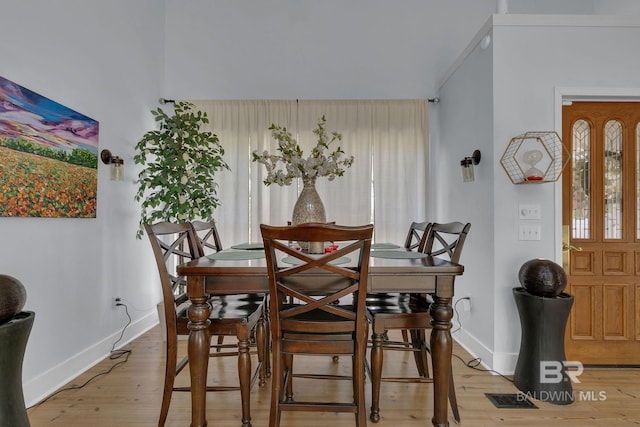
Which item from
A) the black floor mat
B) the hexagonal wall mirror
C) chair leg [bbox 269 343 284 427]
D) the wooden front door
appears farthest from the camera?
the wooden front door

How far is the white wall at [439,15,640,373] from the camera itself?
2461 mm

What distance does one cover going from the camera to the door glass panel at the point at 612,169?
254 centimetres

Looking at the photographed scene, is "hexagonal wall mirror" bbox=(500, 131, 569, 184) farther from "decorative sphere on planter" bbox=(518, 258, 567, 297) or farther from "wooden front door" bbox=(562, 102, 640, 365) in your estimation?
"decorative sphere on planter" bbox=(518, 258, 567, 297)

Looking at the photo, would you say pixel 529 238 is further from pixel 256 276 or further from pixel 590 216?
pixel 256 276

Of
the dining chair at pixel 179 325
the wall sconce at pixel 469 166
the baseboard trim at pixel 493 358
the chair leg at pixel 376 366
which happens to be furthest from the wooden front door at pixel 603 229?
the dining chair at pixel 179 325

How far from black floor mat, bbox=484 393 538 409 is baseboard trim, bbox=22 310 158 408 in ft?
8.97

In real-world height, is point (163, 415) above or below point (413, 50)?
below

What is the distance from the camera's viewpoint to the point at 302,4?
12.7 feet

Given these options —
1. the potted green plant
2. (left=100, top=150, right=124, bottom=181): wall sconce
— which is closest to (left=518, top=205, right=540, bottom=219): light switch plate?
the potted green plant

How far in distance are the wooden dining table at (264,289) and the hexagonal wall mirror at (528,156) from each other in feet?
3.83

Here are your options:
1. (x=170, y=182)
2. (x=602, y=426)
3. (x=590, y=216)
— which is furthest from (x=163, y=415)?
(x=590, y=216)

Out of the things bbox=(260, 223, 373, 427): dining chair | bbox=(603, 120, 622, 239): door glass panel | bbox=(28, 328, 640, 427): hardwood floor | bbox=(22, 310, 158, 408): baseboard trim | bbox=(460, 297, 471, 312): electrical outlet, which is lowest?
bbox=(28, 328, 640, 427): hardwood floor

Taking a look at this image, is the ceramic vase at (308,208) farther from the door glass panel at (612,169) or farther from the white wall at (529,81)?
the door glass panel at (612,169)

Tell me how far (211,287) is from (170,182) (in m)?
1.76
